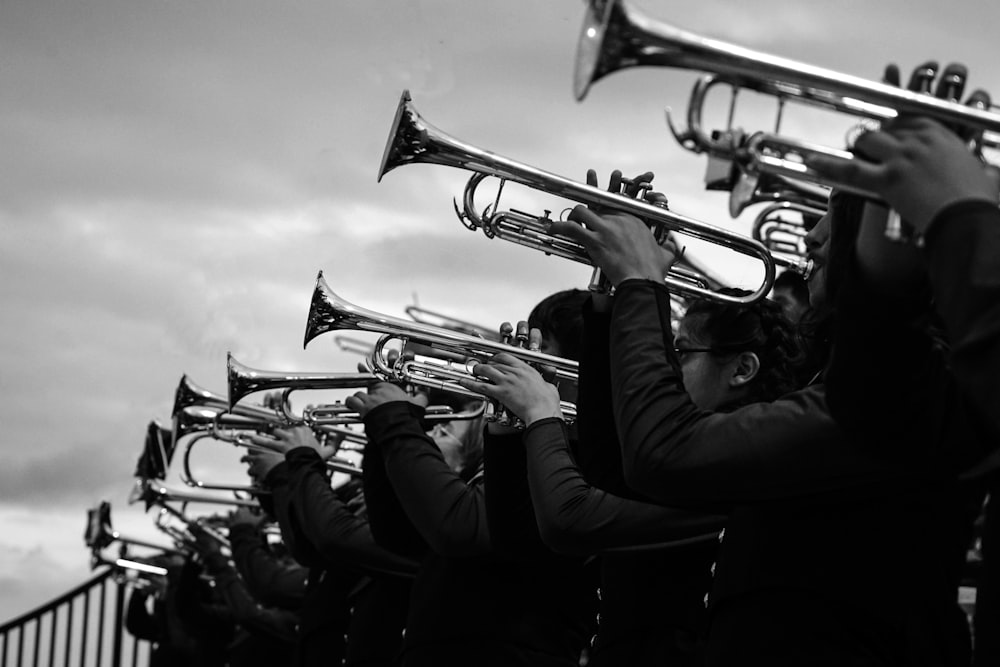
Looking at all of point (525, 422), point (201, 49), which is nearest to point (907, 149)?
point (525, 422)

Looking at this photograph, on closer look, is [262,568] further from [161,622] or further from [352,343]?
[161,622]

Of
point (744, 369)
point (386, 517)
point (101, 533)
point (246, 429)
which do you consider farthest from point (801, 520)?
point (101, 533)

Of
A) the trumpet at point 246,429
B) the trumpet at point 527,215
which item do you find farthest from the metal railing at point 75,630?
the trumpet at point 527,215

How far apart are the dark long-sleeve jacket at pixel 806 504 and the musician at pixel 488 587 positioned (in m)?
0.88

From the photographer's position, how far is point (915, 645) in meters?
1.79

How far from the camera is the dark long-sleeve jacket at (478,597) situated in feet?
9.80

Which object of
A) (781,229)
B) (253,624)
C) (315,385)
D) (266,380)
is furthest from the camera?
(253,624)

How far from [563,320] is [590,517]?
120 centimetres

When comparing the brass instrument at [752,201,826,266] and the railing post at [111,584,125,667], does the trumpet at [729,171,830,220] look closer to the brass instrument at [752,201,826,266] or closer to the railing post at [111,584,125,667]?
the brass instrument at [752,201,826,266]

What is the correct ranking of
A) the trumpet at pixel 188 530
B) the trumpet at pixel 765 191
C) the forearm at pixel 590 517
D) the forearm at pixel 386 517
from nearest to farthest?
the trumpet at pixel 765 191, the forearm at pixel 590 517, the forearm at pixel 386 517, the trumpet at pixel 188 530

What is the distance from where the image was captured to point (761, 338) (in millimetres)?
2623

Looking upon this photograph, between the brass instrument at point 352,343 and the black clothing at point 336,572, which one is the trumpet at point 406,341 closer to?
the black clothing at point 336,572

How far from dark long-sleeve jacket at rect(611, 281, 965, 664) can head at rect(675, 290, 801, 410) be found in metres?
0.46

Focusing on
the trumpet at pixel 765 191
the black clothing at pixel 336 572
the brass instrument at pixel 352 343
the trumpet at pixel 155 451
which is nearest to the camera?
the trumpet at pixel 765 191
